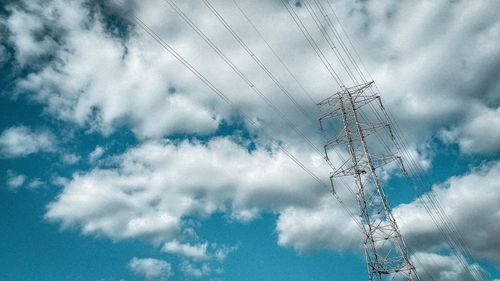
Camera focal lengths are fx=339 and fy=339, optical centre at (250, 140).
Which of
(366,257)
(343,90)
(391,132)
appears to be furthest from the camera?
(343,90)

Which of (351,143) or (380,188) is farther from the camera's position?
(351,143)

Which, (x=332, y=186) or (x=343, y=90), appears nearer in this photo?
(x=332, y=186)

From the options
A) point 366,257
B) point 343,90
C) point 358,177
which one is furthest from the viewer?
point 343,90

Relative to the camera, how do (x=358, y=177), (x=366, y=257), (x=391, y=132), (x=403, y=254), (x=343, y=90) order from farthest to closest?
1. (x=343, y=90)
2. (x=391, y=132)
3. (x=358, y=177)
4. (x=366, y=257)
5. (x=403, y=254)

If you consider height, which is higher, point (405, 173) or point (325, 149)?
point (325, 149)

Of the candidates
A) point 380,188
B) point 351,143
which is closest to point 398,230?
point 380,188

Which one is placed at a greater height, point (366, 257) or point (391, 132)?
point (391, 132)

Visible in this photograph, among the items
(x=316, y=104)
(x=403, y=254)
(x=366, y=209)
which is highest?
(x=316, y=104)

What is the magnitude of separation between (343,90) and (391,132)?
552cm

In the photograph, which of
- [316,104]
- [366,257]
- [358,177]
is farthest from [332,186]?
[316,104]

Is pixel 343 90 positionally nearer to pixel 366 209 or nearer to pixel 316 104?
pixel 316 104

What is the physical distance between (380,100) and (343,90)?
3257 millimetres

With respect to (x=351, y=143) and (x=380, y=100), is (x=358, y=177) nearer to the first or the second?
(x=351, y=143)

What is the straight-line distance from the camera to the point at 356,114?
28.3 meters
